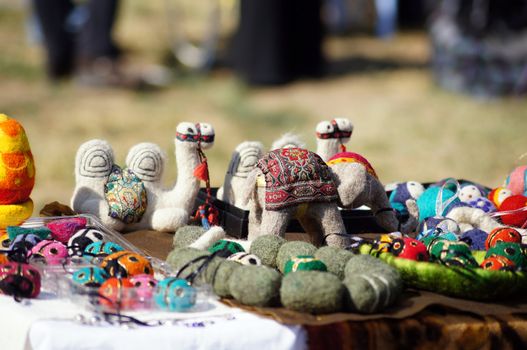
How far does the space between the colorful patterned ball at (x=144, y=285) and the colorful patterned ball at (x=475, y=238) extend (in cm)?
76

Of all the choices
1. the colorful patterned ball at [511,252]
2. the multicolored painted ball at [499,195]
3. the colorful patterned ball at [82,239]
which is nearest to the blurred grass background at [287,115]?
the multicolored painted ball at [499,195]

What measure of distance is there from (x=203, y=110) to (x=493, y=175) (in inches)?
92.5

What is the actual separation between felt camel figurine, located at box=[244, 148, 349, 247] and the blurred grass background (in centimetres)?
287

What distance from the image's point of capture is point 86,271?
1807 millimetres

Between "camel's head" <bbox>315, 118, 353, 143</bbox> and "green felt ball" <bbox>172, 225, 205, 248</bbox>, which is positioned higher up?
"camel's head" <bbox>315, 118, 353, 143</bbox>

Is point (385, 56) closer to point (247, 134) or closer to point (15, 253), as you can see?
point (247, 134)

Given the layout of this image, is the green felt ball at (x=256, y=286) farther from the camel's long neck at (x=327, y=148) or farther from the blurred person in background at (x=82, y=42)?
the blurred person in background at (x=82, y=42)

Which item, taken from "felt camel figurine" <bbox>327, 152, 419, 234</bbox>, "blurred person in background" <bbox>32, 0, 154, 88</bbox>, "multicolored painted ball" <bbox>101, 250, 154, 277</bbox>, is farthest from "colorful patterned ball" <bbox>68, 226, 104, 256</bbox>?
"blurred person in background" <bbox>32, 0, 154, 88</bbox>

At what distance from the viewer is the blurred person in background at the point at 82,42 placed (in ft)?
22.4

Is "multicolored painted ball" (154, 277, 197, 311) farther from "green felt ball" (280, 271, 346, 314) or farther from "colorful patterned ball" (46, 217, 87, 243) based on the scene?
"colorful patterned ball" (46, 217, 87, 243)

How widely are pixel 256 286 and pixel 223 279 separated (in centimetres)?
9

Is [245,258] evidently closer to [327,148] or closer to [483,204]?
[327,148]

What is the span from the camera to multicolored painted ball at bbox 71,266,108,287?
179cm

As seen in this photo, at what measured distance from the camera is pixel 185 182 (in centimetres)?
239
